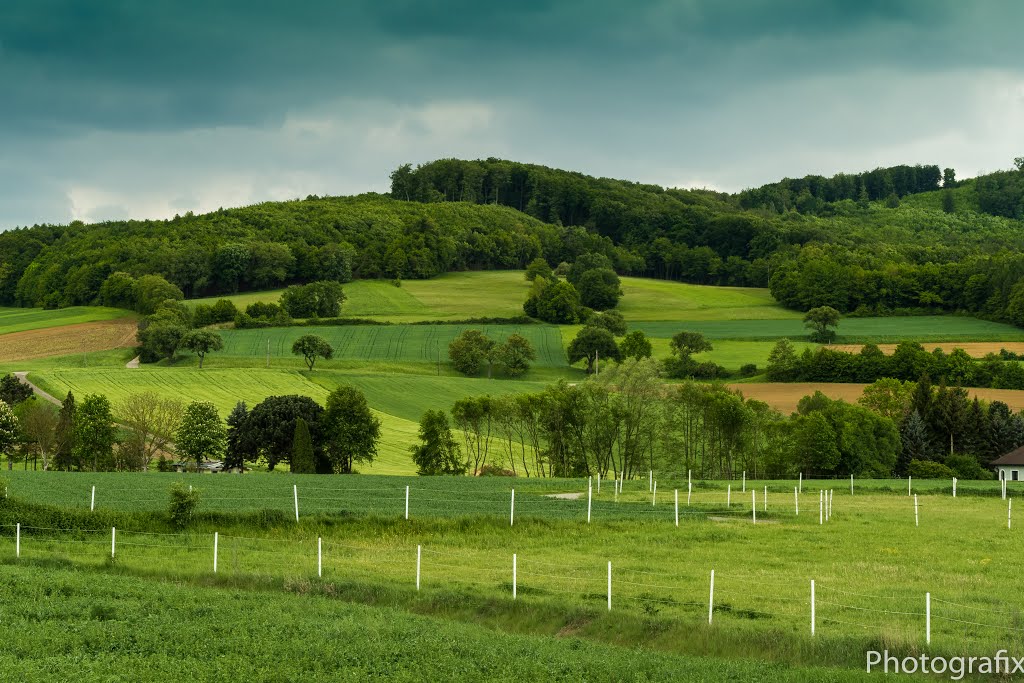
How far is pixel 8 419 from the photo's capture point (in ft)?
259

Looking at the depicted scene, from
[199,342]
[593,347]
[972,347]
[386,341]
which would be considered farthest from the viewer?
[386,341]

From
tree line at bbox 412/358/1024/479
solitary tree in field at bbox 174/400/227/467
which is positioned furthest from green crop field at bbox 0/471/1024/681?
tree line at bbox 412/358/1024/479

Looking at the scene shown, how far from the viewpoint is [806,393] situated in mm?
112062

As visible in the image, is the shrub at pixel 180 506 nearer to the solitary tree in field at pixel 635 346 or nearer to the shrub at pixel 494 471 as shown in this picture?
the shrub at pixel 494 471

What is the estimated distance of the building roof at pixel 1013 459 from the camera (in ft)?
282

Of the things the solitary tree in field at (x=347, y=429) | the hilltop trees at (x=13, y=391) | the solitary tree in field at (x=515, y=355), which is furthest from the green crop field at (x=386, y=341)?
the solitary tree in field at (x=347, y=429)

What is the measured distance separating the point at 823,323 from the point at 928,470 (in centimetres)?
6113

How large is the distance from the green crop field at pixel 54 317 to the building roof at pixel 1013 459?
121768mm

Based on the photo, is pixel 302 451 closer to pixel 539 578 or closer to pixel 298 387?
pixel 298 387

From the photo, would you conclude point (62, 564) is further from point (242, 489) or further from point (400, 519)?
point (242, 489)

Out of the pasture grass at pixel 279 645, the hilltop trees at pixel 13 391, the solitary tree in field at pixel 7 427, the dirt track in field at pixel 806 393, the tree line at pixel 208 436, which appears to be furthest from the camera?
the dirt track in field at pixel 806 393

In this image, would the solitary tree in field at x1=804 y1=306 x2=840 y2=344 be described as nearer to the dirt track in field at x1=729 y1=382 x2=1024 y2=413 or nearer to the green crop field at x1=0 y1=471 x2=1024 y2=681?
the dirt track in field at x1=729 y1=382 x2=1024 y2=413

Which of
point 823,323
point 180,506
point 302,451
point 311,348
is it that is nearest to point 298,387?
point 311,348

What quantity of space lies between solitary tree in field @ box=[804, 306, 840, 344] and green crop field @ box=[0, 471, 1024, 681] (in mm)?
92791
